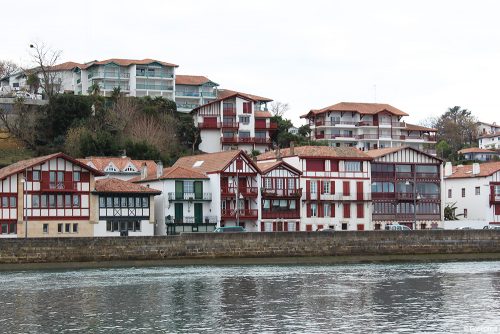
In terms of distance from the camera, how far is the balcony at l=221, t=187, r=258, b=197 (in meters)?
89.2

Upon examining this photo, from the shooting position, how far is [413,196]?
10000 centimetres

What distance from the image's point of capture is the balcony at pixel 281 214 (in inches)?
3640

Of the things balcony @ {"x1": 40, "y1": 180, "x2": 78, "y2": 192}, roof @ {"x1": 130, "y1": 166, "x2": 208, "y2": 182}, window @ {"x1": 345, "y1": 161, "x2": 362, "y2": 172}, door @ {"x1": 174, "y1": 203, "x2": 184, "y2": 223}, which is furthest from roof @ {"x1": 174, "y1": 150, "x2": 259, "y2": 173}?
balcony @ {"x1": 40, "y1": 180, "x2": 78, "y2": 192}

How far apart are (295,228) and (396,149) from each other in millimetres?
14302

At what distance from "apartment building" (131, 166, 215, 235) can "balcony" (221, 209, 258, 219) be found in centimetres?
107

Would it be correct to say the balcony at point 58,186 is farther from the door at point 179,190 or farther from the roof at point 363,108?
the roof at point 363,108

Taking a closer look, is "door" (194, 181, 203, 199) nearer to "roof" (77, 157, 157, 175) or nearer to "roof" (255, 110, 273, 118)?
"roof" (77, 157, 157, 175)

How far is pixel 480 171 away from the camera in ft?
341

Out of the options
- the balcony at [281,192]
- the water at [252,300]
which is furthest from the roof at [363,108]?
the water at [252,300]

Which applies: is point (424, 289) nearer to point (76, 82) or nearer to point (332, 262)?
point (332, 262)

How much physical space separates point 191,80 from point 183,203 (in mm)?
53344

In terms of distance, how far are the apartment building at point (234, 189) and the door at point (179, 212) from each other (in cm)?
281

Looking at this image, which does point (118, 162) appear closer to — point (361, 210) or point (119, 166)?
point (119, 166)

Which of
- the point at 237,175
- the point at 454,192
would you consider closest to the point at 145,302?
the point at 237,175
